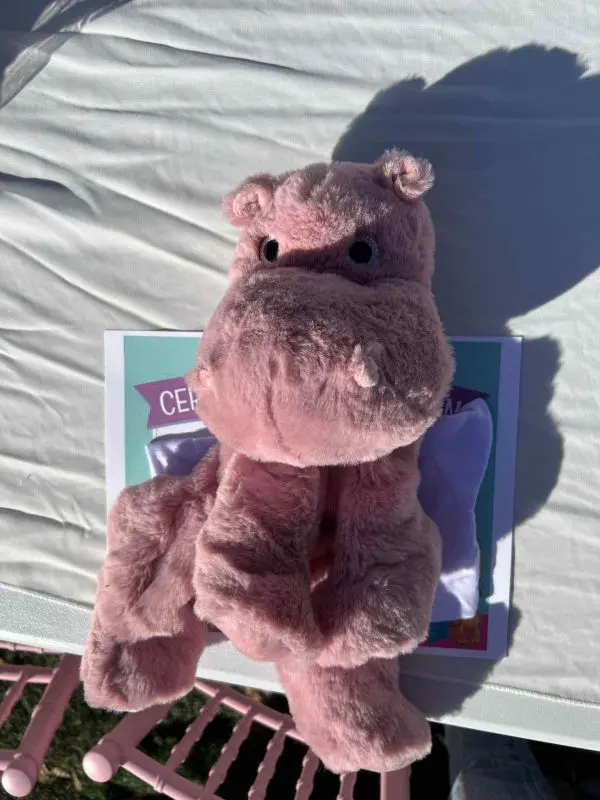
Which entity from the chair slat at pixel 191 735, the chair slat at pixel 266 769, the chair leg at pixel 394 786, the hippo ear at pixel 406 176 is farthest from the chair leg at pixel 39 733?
the hippo ear at pixel 406 176

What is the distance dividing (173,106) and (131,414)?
41cm

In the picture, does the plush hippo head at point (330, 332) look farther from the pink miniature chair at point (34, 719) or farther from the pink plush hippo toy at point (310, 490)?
the pink miniature chair at point (34, 719)

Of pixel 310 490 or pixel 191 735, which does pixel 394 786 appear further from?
Answer: pixel 310 490

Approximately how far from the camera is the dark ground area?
950mm

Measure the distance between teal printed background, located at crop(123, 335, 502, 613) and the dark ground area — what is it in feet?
1.50

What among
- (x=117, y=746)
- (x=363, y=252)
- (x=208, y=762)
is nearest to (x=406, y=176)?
(x=363, y=252)

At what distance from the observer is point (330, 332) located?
393 mm

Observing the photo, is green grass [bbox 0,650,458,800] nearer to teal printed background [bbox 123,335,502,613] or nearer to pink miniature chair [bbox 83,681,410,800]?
pink miniature chair [bbox 83,681,410,800]

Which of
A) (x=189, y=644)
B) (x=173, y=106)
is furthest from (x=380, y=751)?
(x=173, y=106)

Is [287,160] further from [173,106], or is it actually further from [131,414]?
[131,414]

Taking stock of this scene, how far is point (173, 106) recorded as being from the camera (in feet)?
A: 2.48

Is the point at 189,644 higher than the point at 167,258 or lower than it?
lower

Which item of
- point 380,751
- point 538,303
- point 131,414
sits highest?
point 538,303

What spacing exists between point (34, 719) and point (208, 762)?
42 centimetres
